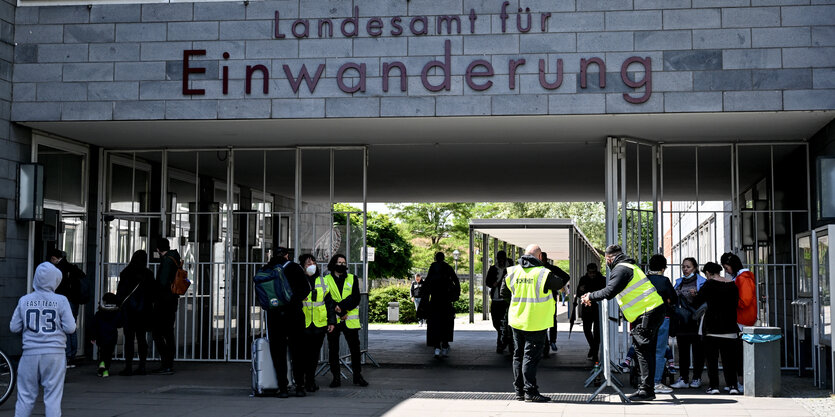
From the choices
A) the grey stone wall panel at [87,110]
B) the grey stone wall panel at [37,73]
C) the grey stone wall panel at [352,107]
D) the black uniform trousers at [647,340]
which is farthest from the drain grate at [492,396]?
the grey stone wall panel at [37,73]

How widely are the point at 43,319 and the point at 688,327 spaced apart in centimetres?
699

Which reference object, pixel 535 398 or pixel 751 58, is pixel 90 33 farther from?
pixel 751 58

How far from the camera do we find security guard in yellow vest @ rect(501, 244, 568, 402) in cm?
902

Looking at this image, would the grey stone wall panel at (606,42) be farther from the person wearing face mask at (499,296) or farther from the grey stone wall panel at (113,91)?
the grey stone wall panel at (113,91)

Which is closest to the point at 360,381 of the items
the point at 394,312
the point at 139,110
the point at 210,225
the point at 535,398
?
the point at 535,398

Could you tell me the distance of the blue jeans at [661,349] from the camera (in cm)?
973

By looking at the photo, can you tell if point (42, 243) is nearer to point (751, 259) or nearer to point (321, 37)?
point (321, 37)

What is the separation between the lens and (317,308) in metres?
9.95

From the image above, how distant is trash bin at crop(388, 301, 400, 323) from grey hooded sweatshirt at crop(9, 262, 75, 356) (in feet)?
64.0

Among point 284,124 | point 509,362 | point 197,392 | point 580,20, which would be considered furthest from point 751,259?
point 197,392

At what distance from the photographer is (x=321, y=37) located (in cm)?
1097

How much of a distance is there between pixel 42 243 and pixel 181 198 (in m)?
3.21

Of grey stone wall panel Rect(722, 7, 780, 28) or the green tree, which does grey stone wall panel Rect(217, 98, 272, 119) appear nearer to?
grey stone wall panel Rect(722, 7, 780, 28)

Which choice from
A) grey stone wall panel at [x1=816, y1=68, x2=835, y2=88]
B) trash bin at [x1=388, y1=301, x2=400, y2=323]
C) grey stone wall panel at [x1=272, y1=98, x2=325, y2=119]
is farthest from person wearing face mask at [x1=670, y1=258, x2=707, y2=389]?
trash bin at [x1=388, y1=301, x2=400, y2=323]
